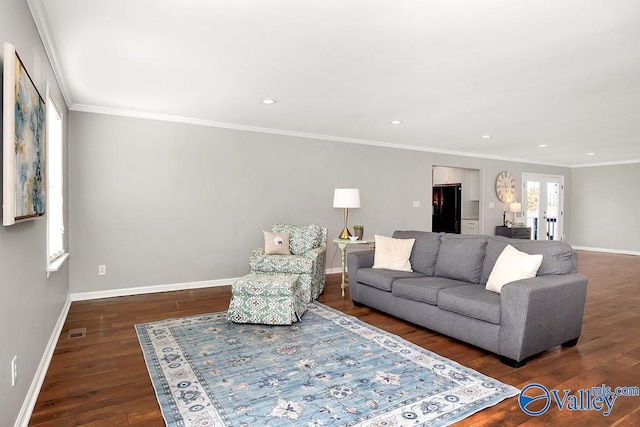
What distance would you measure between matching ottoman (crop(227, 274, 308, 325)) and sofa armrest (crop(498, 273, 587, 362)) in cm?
184

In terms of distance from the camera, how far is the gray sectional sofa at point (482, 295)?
2754 millimetres

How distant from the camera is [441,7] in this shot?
2188 mm

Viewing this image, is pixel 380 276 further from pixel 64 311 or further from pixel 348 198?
pixel 64 311

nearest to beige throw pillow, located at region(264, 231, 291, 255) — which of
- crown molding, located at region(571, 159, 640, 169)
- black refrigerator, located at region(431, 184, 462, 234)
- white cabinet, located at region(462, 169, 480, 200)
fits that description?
black refrigerator, located at region(431, 184, 462, 234)

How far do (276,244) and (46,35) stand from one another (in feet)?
10.3

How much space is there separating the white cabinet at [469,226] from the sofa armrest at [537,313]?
18.6 ft

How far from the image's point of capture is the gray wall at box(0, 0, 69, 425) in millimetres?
1703

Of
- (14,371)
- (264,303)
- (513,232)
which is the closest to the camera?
(14,371)

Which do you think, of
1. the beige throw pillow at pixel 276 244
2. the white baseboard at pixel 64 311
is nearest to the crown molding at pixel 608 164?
the white baseboard at pixel 64 311

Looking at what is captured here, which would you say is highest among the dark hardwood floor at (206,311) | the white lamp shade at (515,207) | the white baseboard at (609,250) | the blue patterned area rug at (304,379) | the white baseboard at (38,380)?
the white lamp shade at (515,207)

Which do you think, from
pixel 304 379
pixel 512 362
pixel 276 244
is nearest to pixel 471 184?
pixel 276 244

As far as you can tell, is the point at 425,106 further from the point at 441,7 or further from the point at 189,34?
the point at 189,34

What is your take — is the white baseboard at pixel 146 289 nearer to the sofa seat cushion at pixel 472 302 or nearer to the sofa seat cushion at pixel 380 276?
the sofa seat cushion at pixel 380 276

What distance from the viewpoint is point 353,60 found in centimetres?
299
